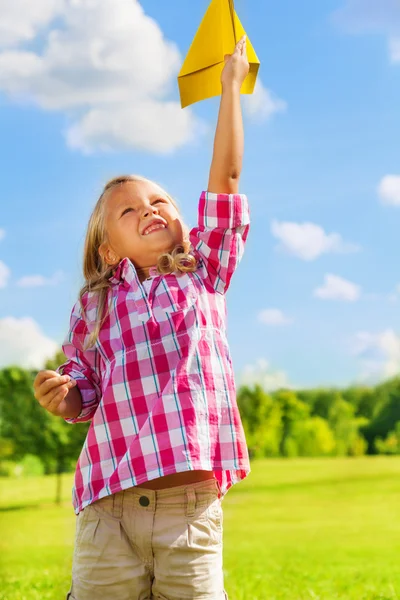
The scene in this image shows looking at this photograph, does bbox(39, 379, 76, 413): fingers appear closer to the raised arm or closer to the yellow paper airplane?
the raised arm

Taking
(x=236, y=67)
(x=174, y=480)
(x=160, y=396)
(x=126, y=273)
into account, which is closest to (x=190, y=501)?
(x=174, y=480)

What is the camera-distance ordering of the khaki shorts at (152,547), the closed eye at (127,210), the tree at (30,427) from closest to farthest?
the khaki shorts at (152,547) < the closed eye at (127,210) < the tree at (30,427)

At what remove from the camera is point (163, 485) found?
1.48 metres

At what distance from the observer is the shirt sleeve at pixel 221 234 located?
1.54 m

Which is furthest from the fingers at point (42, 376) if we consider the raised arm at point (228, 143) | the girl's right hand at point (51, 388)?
the raised arm at point (228, 143)

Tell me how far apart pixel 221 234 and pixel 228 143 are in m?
0.18

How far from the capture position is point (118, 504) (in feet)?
4.88

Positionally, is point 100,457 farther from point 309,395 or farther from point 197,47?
point 309,395

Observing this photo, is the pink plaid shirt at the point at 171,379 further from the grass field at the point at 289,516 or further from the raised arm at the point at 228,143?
the grass field at the point at 289,516

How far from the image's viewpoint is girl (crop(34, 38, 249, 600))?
1459mm

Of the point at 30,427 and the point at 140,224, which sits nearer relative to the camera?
the point at 140,224

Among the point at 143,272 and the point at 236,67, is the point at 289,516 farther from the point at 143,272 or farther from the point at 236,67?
the point at 236,67

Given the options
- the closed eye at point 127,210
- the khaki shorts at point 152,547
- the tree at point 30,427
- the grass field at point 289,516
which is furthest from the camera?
the tree at point 30,427

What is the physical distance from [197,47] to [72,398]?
824 mm
